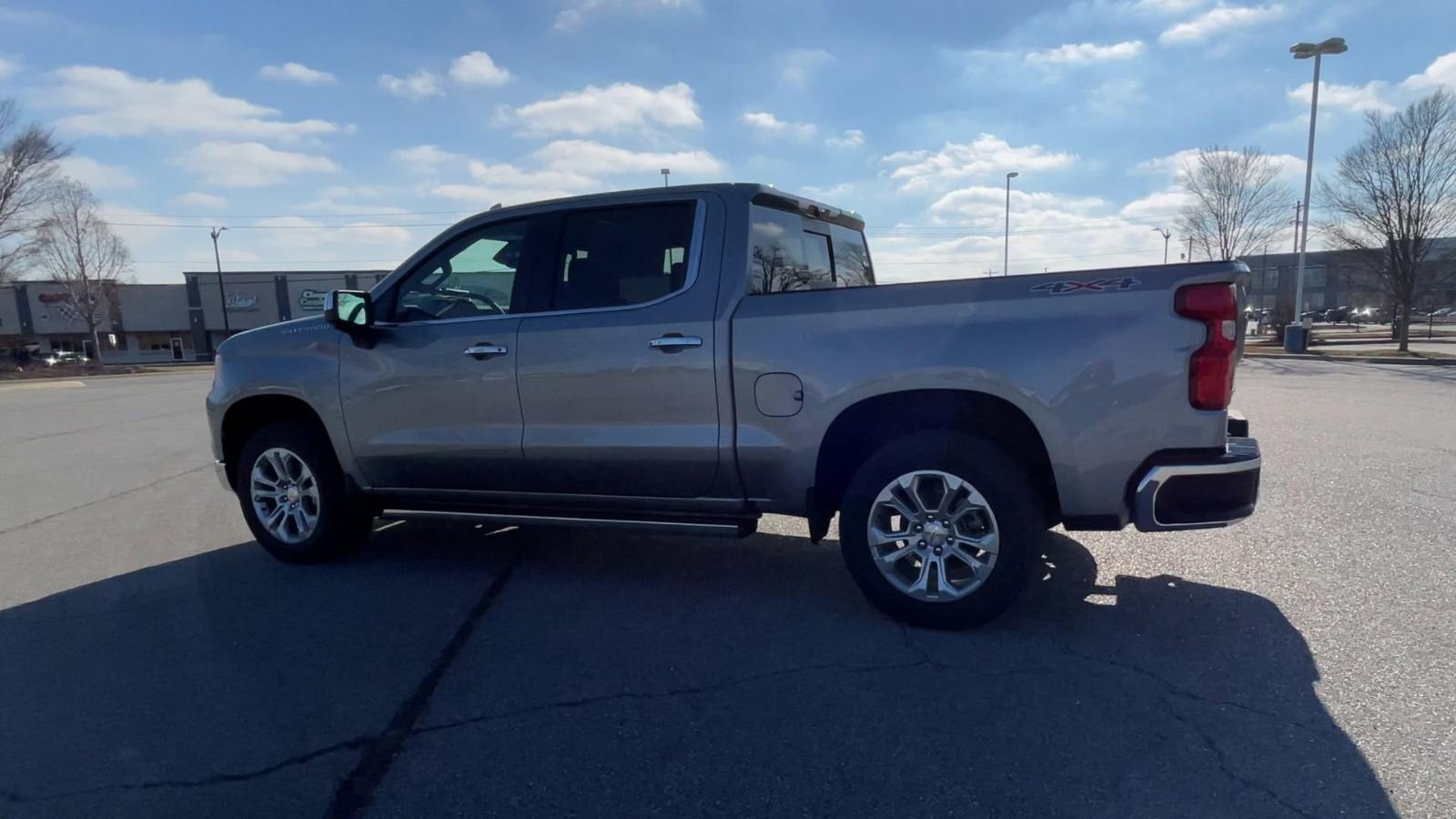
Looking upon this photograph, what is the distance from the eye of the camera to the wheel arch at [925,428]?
3.95m

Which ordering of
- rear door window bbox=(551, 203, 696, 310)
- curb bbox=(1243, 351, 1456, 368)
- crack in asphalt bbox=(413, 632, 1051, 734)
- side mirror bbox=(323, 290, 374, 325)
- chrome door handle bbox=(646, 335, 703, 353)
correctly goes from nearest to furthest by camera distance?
crack in asphalt bbox=(413, 632, 1051, 734) → chrome door handle bbox=(646, 335, 703, 353) → rear door window bbox=(551, 203, 696, 310) → side mirror bbox=(323, 290, 374, 325) → curb bbox=(1243, 351, 1456, 368)

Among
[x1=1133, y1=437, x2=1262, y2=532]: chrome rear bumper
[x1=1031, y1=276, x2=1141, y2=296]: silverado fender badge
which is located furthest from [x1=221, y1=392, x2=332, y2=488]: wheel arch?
[x1=1133, y1=437, x2=1262, y2=532]: chrome rear bumper

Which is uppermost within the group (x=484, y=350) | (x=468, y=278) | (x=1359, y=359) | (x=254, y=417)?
(x=468, y=278)

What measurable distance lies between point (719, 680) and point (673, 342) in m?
1.61

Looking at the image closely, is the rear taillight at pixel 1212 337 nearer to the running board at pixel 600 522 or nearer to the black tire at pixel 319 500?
the running board at pixel 600 522

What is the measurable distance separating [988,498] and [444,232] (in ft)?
10.9

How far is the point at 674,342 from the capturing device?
168 inches

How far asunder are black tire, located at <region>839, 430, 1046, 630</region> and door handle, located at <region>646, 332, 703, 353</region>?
100 centimetres

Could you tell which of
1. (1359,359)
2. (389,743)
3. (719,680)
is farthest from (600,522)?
→ (1359,359)

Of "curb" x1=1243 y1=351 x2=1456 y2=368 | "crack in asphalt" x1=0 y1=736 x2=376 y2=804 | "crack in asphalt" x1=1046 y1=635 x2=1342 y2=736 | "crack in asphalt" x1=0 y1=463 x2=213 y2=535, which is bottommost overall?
"curb" x1=1243 y1=351 x2=1456 y2=368

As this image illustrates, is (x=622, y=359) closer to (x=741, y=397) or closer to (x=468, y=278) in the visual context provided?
(x=741, y=397)

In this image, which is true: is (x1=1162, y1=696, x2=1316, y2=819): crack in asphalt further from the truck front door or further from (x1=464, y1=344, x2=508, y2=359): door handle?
(x1=464, y1=344, x2=508, y2=359): door handle

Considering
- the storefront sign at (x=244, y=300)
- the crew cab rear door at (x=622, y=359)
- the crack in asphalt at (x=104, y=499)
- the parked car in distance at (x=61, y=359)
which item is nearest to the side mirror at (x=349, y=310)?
the crew cab rear door at (x=622, y=359)

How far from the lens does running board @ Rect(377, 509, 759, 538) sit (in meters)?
4.26
